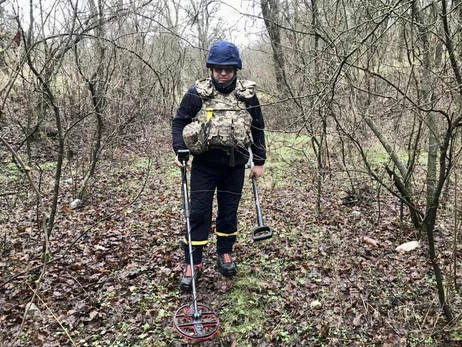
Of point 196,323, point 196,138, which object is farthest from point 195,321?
point 196,138

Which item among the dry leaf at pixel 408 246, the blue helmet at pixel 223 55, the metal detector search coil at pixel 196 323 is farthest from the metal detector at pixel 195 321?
the dry leaf at pixel 408 246

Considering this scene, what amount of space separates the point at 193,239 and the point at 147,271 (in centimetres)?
81

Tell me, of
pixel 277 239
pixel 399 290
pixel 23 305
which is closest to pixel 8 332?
pixel 23 305

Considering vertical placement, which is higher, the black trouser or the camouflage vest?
the camouflage vest

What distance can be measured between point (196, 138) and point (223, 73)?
0.69 m

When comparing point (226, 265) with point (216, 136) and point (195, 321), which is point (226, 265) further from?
point (216, 136)

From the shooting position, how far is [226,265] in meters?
4.26

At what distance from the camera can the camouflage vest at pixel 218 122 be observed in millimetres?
3775

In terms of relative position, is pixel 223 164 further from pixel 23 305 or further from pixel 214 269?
pixel 23 305

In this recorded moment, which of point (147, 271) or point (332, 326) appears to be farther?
point (147, 271)

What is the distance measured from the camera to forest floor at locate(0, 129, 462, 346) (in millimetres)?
3369

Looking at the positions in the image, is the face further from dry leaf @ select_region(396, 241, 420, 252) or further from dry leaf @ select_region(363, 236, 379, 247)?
dry leaf @ select_region(396, 241, 420, 252)

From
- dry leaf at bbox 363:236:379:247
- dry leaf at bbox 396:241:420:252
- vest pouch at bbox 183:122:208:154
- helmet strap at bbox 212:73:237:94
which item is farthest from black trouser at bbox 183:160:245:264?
dry leaf at bbox 396:241:420:252

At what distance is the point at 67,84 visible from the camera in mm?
8180
